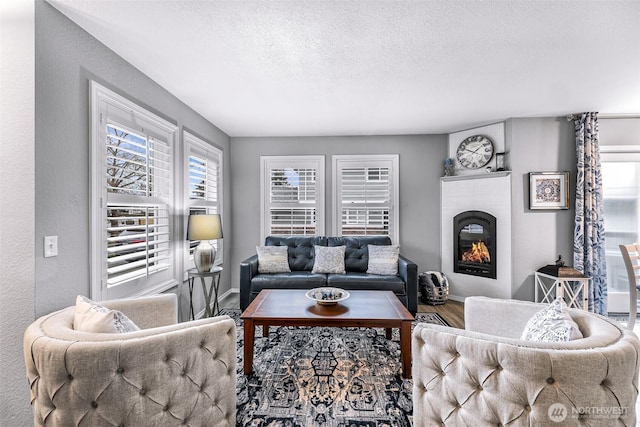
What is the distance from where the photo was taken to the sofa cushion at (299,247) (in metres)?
3.96

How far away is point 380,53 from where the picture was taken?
2129 millimetres

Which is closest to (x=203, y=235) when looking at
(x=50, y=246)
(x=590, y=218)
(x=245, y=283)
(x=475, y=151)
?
(x=245, y=283)

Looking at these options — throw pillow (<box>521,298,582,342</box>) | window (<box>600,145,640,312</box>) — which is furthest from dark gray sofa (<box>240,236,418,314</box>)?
window (<box>600,145,640,312</box>)

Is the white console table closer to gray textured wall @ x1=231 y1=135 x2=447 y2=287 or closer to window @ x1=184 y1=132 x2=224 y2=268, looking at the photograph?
gray textured wall @ x1=231 y1=135 x2=447 y2=287

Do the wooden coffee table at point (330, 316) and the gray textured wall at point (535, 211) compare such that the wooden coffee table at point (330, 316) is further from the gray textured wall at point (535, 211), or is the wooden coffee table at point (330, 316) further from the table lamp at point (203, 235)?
the gray textured wall at point (535, 211)

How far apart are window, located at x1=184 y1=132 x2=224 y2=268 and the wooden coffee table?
1.32m

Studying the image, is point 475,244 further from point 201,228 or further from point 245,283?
point 201,228

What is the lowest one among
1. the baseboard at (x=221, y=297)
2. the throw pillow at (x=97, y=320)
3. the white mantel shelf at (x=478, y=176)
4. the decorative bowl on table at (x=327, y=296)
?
the baseboard at (x=221, y=297)

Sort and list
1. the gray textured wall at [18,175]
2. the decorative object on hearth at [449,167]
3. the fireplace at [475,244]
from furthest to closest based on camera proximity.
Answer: the decorative object on hearth at [449,167] < the fireplace at [475,244] < the gray textured wall at [18,175]

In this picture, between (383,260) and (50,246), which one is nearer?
(50,246)

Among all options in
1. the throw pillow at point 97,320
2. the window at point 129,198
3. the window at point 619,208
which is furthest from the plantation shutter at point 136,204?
the window at point 619,208

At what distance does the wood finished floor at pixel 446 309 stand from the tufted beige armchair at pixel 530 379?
2363 mm

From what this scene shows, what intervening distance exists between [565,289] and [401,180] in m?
2.45

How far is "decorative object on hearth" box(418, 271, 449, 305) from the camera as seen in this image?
12.9ft
